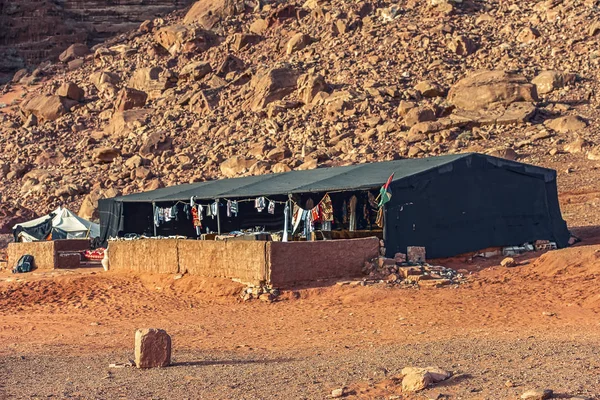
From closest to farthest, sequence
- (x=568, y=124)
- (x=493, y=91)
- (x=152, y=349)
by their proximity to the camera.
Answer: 1. (x=152, y=349)
2. (x=568, y=124)
3. (x=493, y=91)

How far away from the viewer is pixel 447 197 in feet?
66.3

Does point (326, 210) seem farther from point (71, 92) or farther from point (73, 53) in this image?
point (73, 53)

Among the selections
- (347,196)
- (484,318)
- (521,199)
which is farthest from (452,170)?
(484,318)

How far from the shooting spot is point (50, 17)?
204 feet

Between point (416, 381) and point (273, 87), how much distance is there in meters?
34.1

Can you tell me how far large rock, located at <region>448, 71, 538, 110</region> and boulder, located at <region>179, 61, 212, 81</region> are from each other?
1491 centimetres

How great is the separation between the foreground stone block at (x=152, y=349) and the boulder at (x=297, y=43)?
3713 centimetres

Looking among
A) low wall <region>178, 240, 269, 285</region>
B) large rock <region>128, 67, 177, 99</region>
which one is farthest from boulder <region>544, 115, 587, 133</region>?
large rock <region>128, 67, 177, 99</region>

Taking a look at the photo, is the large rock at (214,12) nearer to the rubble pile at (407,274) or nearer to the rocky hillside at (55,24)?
the rocky hillside at (55,24)

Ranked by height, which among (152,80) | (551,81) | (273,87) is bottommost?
(551,81)

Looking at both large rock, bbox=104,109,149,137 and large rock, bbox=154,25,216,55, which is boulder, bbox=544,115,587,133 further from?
large rock, bbox=154,25,216,55

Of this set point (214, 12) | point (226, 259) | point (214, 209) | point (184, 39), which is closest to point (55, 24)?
point (214, 12)

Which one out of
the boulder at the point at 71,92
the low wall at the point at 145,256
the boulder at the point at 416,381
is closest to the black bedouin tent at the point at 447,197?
the low wall at the point at 145,256

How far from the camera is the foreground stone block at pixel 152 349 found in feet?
36.9
